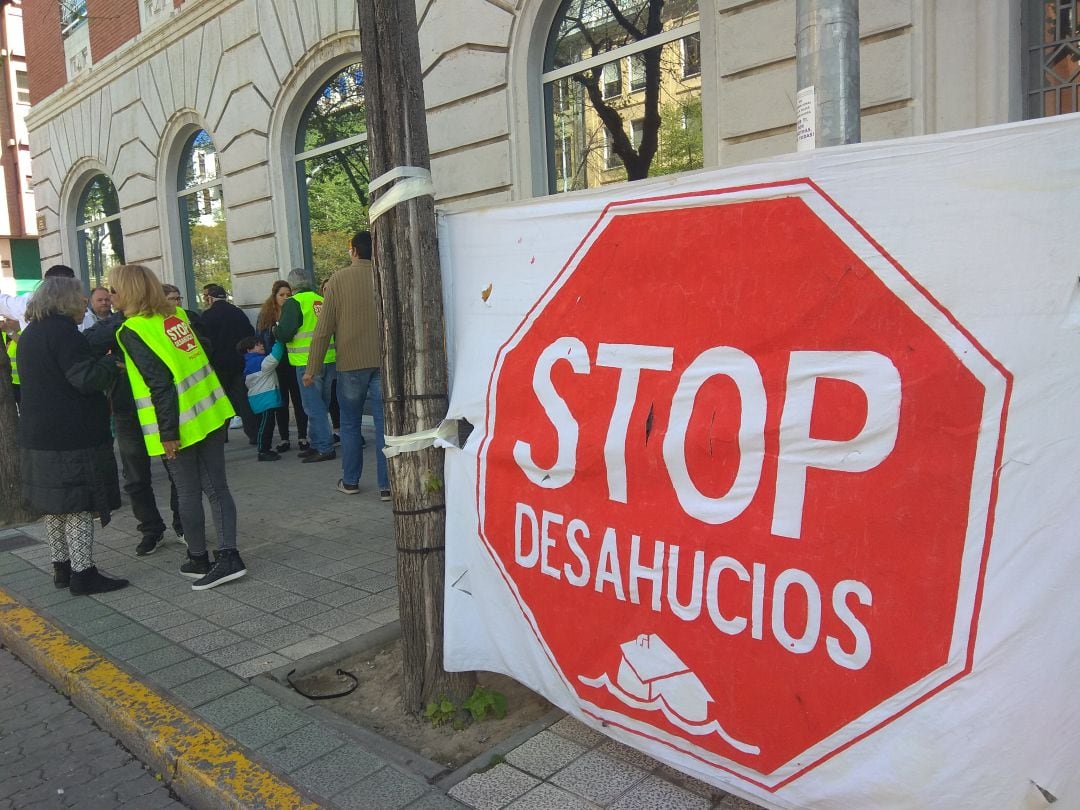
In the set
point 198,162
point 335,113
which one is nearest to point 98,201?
point 198,162

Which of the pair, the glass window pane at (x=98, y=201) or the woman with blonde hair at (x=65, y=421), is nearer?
the woman with blonde hair at (x=65, y=421)

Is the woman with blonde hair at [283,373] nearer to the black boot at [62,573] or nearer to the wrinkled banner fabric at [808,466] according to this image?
the black boot at [62,573]

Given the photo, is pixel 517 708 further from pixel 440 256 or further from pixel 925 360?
pixel 925 360

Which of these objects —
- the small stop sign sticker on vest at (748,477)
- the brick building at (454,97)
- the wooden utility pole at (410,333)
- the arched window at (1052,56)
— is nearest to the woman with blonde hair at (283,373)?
the brick building at (454,97)

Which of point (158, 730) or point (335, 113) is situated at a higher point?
point (335, 113)

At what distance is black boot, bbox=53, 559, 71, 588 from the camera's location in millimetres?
4918

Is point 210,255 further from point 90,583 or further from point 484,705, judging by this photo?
point 484,705

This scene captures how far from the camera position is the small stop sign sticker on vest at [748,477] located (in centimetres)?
191

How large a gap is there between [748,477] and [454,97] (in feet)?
22.8

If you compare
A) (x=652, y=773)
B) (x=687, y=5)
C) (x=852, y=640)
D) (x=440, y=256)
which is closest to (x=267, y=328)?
(x=687, y=5)

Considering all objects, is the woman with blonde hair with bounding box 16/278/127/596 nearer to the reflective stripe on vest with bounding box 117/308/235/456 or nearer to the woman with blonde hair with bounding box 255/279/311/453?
the reflective stripe on vest with bounding box 117/308/235/456

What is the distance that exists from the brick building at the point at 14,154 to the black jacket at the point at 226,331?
82.2 ft

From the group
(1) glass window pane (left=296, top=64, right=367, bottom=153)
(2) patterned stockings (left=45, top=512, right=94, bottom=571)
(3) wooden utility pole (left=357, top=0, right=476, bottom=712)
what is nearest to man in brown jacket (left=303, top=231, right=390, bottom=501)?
(2) patterned stockings (left=45, top=512, right=94, bottom=571)

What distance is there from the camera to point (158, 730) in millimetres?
3133
